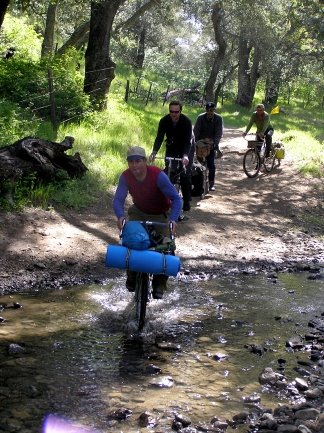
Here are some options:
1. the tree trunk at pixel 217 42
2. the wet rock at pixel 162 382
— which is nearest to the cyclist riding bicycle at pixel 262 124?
Answer: the wet rock at pixel 162 382

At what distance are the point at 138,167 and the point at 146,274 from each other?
44.7 inches

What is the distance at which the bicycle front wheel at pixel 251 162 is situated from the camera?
1658cm

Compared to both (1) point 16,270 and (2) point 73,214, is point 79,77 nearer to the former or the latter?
(2) point 73,214

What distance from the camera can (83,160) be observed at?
1247cm

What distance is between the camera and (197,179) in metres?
12.3

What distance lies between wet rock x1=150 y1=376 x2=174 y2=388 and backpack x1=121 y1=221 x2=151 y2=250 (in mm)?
1248

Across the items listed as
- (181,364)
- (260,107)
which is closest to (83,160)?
(260,107)

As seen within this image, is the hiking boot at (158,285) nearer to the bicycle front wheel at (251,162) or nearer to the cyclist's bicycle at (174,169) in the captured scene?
the cyclist's bicycle at (174,169)

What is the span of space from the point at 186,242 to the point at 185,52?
50210 mm

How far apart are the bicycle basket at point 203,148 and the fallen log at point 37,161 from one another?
2.70 meters

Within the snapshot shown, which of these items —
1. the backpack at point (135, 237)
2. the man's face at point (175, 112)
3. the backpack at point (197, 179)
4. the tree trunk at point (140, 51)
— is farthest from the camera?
the tree trunk at point (140, 51)

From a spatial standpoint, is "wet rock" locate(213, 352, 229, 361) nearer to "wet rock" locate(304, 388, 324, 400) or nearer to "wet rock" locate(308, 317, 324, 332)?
"wet rock" locate(304, 388, 324, 400)

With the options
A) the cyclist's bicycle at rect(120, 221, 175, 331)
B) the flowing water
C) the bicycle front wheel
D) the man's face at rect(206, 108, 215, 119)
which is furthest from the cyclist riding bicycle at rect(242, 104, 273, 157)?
the cyclist's bicycle at rect(120, 221, 175, 331)

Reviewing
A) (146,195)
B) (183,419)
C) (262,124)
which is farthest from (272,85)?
(183,419)
